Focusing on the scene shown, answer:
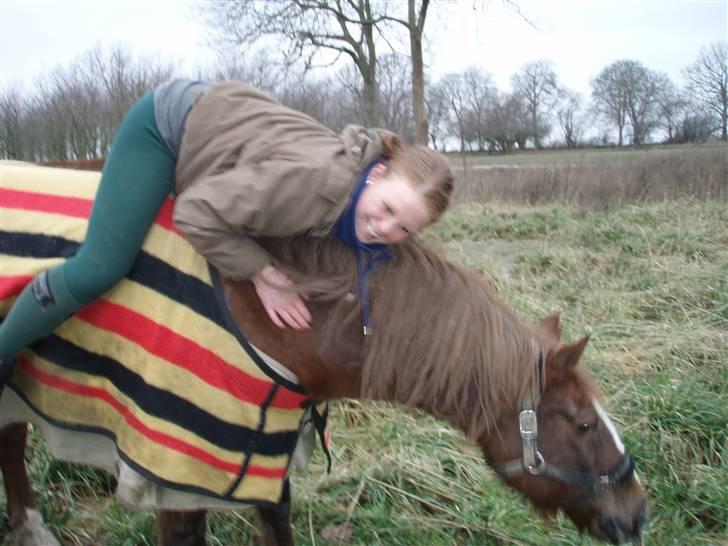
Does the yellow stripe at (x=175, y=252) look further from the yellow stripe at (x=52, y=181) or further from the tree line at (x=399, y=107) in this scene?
the tree line at (x=399, y=107)

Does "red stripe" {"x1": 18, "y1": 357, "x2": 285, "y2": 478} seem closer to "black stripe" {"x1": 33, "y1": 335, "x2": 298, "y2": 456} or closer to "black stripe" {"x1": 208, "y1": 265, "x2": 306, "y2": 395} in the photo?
"black stripe" {"x1": 33, "y1": 335, "x2": 298, "y2": 456}

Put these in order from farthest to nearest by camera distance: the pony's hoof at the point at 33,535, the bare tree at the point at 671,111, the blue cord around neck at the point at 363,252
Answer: the bare tree at the point at 671,111 < the pony's hoof at the point at 33,535 < the blue cord around neck at the point at 363,252

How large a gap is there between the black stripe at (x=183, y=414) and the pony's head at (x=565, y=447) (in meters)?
0.67

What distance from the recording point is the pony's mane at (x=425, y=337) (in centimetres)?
189

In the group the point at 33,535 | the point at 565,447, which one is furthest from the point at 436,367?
the point at 33,535

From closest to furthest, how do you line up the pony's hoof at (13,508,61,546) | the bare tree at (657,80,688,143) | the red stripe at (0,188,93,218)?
the red stripe at (0,188,93,218)
the pony's hoof at (13,508,61,546)
the bare tree at (657,80,688,143)

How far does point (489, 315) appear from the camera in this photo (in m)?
1.94

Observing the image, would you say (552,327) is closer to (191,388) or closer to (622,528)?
(622,528)

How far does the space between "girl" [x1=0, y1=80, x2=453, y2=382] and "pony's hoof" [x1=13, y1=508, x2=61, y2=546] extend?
1081mm

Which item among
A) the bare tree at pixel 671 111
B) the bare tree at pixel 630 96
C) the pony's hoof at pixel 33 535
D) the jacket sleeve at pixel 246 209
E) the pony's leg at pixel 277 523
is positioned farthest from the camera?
the bare tree at pixel 630 96

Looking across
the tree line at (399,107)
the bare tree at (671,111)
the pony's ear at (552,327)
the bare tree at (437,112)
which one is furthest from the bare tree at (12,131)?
the bare tree at (671,111)

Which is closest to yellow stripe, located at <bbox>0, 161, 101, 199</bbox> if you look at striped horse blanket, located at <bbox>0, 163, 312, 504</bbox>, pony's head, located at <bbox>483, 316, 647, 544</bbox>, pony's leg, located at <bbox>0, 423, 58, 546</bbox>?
striped horse blanket, located at <bbox>0, 163, 312, 504</bbox>

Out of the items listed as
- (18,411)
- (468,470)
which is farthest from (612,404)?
(18,411)

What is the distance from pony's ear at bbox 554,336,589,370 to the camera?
1.85 metres
